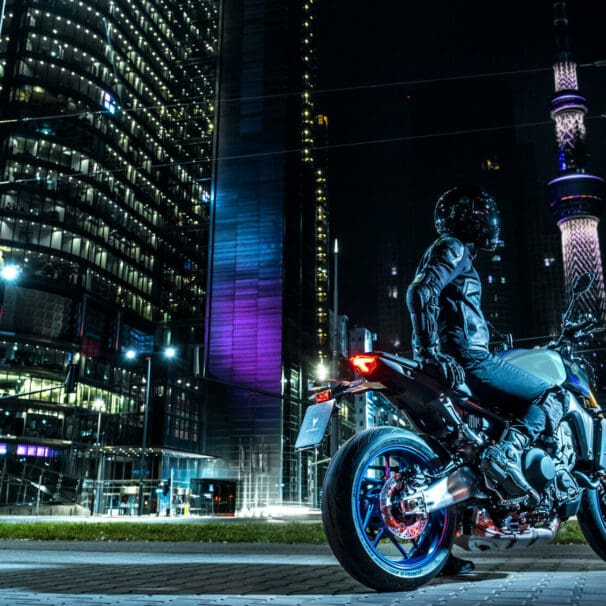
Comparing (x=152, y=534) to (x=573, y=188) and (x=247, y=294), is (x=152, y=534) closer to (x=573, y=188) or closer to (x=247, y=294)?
(x=247, y=294)

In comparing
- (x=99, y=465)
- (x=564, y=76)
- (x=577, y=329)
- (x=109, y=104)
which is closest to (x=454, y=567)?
(x=577, y=329)

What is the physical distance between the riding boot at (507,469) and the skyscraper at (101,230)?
48.1 m

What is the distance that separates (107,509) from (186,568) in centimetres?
4194

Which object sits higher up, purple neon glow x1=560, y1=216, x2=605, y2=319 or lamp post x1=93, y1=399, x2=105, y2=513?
purple neon glow x1=560, y1=216, x2=605, y2=319

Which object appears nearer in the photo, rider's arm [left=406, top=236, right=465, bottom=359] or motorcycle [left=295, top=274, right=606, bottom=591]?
motorcycle [left=295, top=274, right=606, bottom=591]

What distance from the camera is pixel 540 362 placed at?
5234mm

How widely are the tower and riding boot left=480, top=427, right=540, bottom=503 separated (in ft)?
266

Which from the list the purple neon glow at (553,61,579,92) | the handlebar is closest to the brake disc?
the handlebar

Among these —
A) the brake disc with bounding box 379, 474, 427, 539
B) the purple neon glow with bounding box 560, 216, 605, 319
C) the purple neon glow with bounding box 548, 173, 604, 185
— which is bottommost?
the brake disc with bounding box 379, 474, 427, 539

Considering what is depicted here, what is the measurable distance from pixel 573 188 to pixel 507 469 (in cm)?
8915

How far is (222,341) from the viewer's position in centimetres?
6744

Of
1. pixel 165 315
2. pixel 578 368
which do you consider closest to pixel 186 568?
pixel 578 368

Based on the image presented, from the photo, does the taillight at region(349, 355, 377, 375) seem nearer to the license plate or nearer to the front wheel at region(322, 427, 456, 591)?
the license plate

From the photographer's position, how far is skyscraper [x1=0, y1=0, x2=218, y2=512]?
60.0 metres
